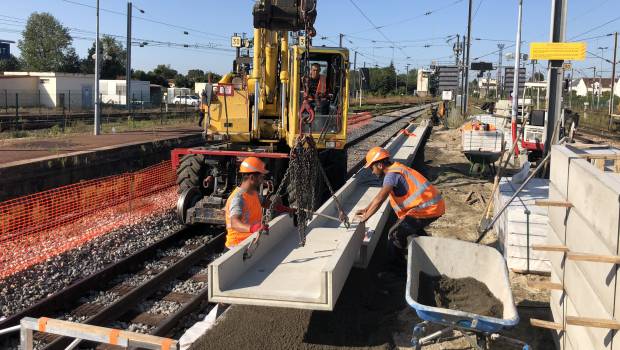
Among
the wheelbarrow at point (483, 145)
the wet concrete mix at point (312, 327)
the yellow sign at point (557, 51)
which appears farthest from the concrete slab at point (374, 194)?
the yellow sign at point (557, 51)

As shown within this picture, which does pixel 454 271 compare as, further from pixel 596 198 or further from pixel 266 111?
pixel 266 111

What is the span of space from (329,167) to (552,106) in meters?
4.57

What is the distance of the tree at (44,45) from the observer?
87000mm

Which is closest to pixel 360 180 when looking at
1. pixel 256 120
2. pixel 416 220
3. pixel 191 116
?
pixel 256 120

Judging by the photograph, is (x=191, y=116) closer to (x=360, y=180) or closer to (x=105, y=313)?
(x=360, y=180)

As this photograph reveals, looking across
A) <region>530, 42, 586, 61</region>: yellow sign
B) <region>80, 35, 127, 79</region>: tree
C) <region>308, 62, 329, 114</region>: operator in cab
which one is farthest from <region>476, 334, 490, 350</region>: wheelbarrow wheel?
<region>80, 35, 127, 79</region>: tree

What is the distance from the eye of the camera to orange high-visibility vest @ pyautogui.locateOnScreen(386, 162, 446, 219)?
6406 millimetres

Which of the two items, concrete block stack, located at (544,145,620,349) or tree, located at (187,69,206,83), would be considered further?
tree, located at (187,69,206,83)

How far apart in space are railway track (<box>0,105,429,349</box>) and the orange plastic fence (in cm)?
123

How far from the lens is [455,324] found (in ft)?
13.9

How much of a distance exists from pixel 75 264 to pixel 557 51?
8767mm

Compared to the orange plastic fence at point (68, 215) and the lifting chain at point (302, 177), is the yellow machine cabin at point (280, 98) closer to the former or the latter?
the orange plastic fence at point (68, 215)

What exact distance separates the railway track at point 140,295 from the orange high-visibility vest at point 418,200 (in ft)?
8.50

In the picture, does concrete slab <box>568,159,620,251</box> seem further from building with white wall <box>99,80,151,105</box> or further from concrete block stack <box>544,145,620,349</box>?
building with white wall <box>99,80,151,105</box>
